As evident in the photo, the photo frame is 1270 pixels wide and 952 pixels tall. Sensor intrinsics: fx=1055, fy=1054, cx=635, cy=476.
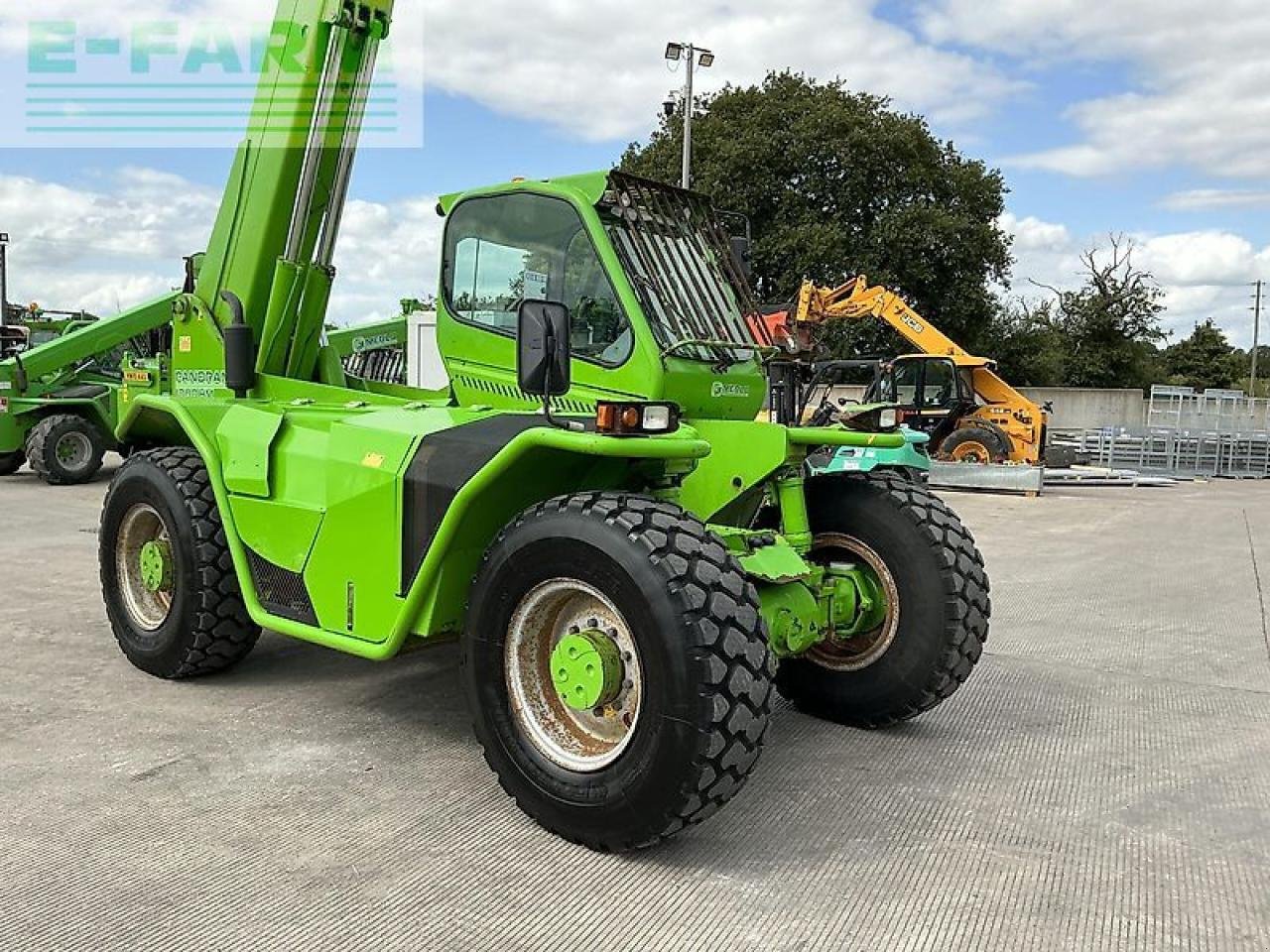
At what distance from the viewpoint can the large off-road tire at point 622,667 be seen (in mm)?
3045

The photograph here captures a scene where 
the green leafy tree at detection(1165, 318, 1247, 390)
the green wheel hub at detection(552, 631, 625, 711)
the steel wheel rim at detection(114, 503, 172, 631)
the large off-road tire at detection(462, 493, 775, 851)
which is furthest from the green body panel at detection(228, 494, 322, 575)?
the green leafy tree at detection(1165, 318, 1247, 390)

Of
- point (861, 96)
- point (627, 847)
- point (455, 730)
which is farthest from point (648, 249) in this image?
point (861, 96)

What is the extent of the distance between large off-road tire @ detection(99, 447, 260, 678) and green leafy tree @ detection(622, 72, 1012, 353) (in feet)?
83.5

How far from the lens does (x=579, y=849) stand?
330 centimetres

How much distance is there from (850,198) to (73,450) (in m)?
23.1

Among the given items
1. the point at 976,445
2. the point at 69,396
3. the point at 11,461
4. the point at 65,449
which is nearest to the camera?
the point at 65,449

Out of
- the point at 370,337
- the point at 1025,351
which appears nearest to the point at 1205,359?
the point at 1025,351

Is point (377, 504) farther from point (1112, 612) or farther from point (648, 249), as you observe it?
point (1112, 612)

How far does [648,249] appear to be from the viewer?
4461mm

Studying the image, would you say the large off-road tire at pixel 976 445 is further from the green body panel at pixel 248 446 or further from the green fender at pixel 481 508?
the green fender at pixel 481 508

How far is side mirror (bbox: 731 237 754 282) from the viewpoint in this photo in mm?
4965

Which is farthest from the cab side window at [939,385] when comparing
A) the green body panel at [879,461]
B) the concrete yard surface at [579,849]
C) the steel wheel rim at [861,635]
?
the steel wheel rim at [861,635]

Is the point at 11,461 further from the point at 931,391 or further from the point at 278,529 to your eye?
the point at 931,391

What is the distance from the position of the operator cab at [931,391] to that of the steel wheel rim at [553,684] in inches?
569
